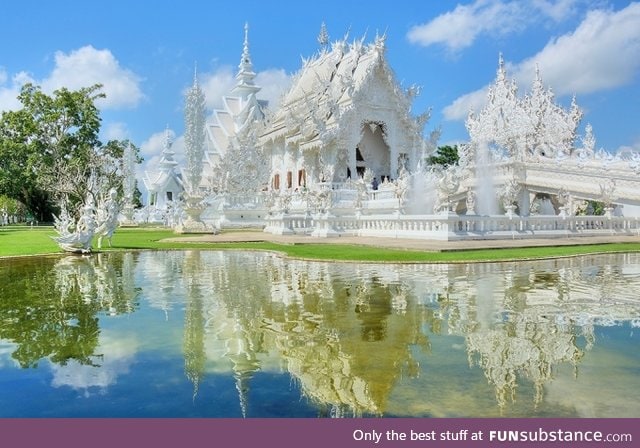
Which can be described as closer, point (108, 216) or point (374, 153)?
point (108, 216)

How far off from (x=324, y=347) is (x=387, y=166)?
105 ft

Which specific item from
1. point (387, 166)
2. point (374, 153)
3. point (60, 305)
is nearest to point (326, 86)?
point (374, 153)

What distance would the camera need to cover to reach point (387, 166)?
1427 inches

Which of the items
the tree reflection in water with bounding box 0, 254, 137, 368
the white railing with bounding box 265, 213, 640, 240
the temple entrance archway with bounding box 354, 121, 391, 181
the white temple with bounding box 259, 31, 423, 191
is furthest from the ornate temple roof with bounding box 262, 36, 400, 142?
the tree reflection in water with bounding box 0, 254, 137, 368

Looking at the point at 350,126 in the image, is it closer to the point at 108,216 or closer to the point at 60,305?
A: the point at 108,216

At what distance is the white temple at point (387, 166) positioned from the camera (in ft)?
69.4

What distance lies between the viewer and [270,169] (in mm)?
41594

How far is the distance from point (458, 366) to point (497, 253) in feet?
32.4

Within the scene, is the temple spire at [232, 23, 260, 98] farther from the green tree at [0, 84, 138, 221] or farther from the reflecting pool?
the reflecting pool

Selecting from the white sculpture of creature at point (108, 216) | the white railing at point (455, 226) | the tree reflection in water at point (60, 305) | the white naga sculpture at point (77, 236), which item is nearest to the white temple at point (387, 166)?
the white railing at point (455, 226)

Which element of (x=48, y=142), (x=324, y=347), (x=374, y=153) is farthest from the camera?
(x=48, y=142)

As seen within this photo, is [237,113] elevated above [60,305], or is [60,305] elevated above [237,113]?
[237,113]

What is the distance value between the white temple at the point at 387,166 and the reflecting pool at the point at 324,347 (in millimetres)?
9951
